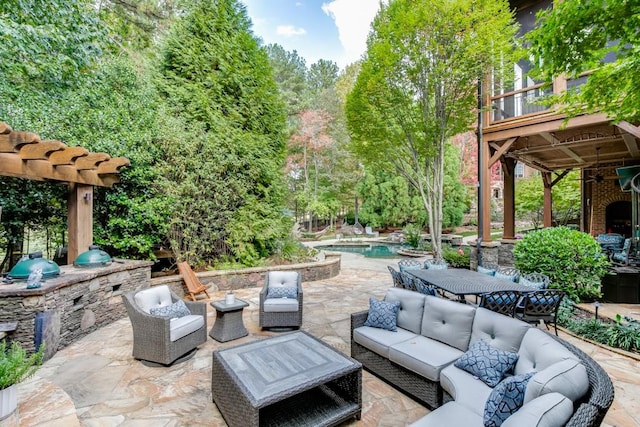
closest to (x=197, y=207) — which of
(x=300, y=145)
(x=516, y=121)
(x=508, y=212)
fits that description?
(x=516, y=121)

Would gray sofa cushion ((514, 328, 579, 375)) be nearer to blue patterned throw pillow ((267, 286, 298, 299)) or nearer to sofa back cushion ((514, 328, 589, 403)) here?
sofa back cushion ((514, 328, 589, 403))

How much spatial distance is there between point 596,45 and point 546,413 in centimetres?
439

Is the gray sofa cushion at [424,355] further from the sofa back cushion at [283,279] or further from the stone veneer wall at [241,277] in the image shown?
the stone veneer wall at [241,277]

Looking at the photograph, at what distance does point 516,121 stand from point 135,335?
9.02m

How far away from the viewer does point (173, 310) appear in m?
3.77

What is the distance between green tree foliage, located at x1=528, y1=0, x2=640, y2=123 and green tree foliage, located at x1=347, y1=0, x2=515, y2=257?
11.1 ft

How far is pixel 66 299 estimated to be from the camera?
12.8ft

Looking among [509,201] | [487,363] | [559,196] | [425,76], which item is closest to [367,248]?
[509,201]

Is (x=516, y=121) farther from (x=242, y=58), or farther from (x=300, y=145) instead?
(x=300, y=145)

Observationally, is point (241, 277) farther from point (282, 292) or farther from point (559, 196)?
point (559, 196)

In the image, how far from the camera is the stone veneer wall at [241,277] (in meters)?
6.11

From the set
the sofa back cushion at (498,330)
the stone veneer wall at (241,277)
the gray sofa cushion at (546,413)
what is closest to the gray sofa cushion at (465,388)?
the sofa back cushion at (498,330)

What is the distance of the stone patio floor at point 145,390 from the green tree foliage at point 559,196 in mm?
12836

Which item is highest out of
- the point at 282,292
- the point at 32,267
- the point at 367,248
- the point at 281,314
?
the point at 32,267
